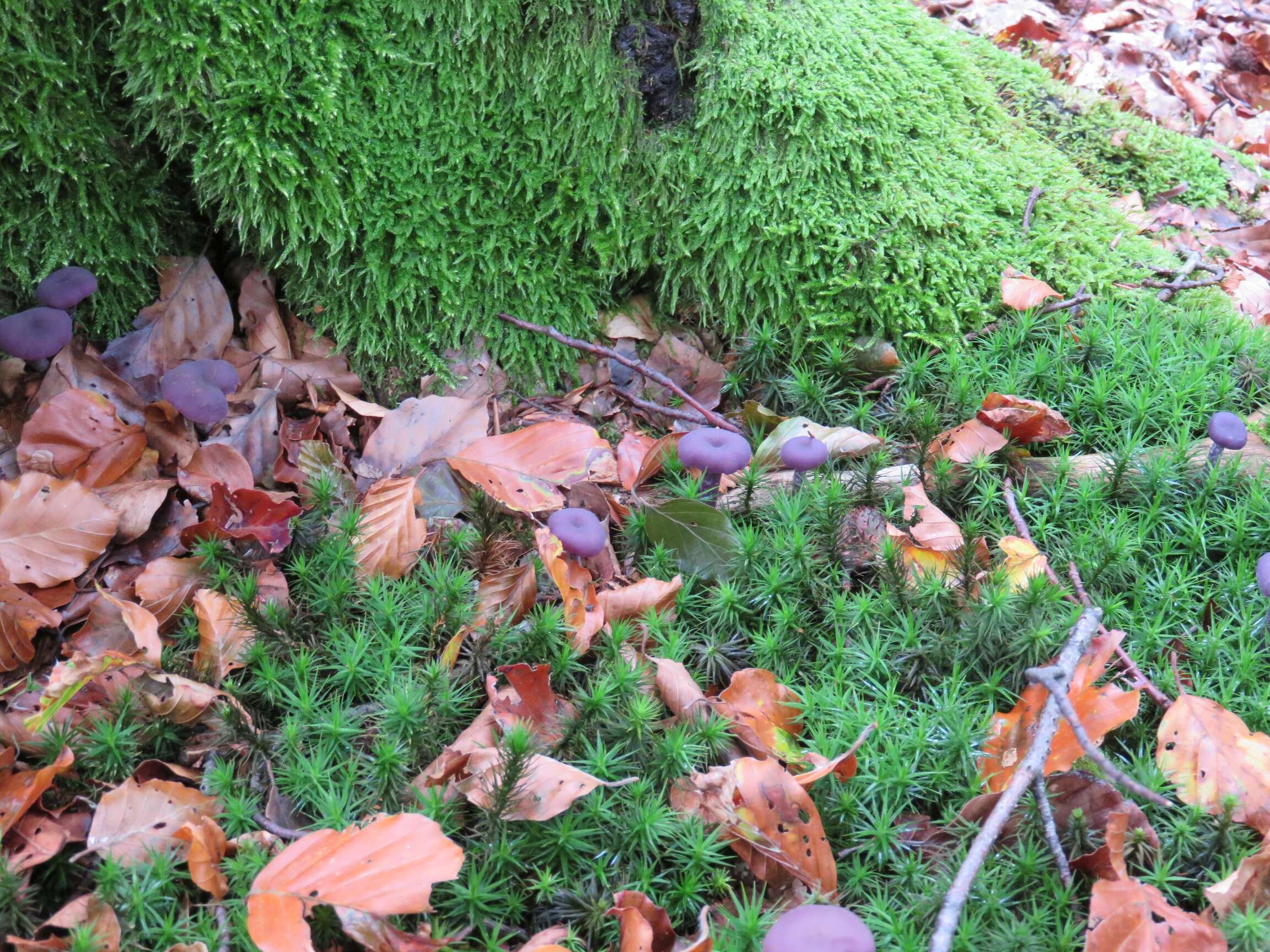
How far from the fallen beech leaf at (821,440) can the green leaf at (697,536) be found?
396mm

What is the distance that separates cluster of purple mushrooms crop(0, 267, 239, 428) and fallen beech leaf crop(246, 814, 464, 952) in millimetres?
1446

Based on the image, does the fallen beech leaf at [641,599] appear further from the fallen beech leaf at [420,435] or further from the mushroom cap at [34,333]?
the mushroom cap at [34,333]

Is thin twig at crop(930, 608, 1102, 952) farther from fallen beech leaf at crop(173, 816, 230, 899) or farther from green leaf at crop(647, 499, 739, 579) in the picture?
fallen beech leaf at crop(173, 816, 230, 899)

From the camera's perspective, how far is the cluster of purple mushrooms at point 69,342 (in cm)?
272

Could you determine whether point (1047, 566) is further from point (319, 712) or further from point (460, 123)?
point (460, 123)

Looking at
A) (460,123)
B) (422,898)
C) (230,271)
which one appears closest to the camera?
Result: (422,898)

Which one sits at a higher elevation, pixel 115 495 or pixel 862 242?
pixel 862 242

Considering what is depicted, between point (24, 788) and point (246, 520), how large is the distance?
34.1 inches

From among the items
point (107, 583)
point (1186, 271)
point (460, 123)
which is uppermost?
point (460, 123)

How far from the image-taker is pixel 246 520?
2.61 metres

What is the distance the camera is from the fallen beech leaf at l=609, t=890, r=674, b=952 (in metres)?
1.82

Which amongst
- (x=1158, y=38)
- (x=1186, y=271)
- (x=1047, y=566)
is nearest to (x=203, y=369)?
(x=1047, y=566)

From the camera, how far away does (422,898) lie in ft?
5.68

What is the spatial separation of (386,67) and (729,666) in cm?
218
